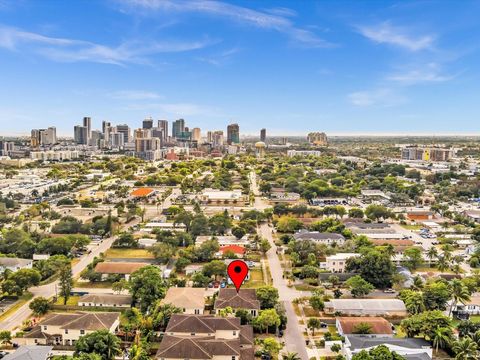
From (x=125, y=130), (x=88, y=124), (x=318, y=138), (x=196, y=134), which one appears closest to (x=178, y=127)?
(x=196, y=134)

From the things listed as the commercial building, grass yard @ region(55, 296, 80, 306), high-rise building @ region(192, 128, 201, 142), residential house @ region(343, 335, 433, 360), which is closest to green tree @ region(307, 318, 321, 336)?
residential house @ region(343, 335, 433, 360)

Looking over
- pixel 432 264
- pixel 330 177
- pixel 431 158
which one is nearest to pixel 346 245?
pixel 432 264

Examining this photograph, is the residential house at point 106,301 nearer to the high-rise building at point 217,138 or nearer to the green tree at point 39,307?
the green tree at point 39,307

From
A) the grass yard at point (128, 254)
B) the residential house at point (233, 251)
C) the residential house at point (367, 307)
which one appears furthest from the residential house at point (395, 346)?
the grass yard at point (128, 254)

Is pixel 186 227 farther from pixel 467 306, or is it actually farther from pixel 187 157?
pixel 187 157

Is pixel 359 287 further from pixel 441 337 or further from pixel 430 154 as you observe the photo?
pixel 430 154
